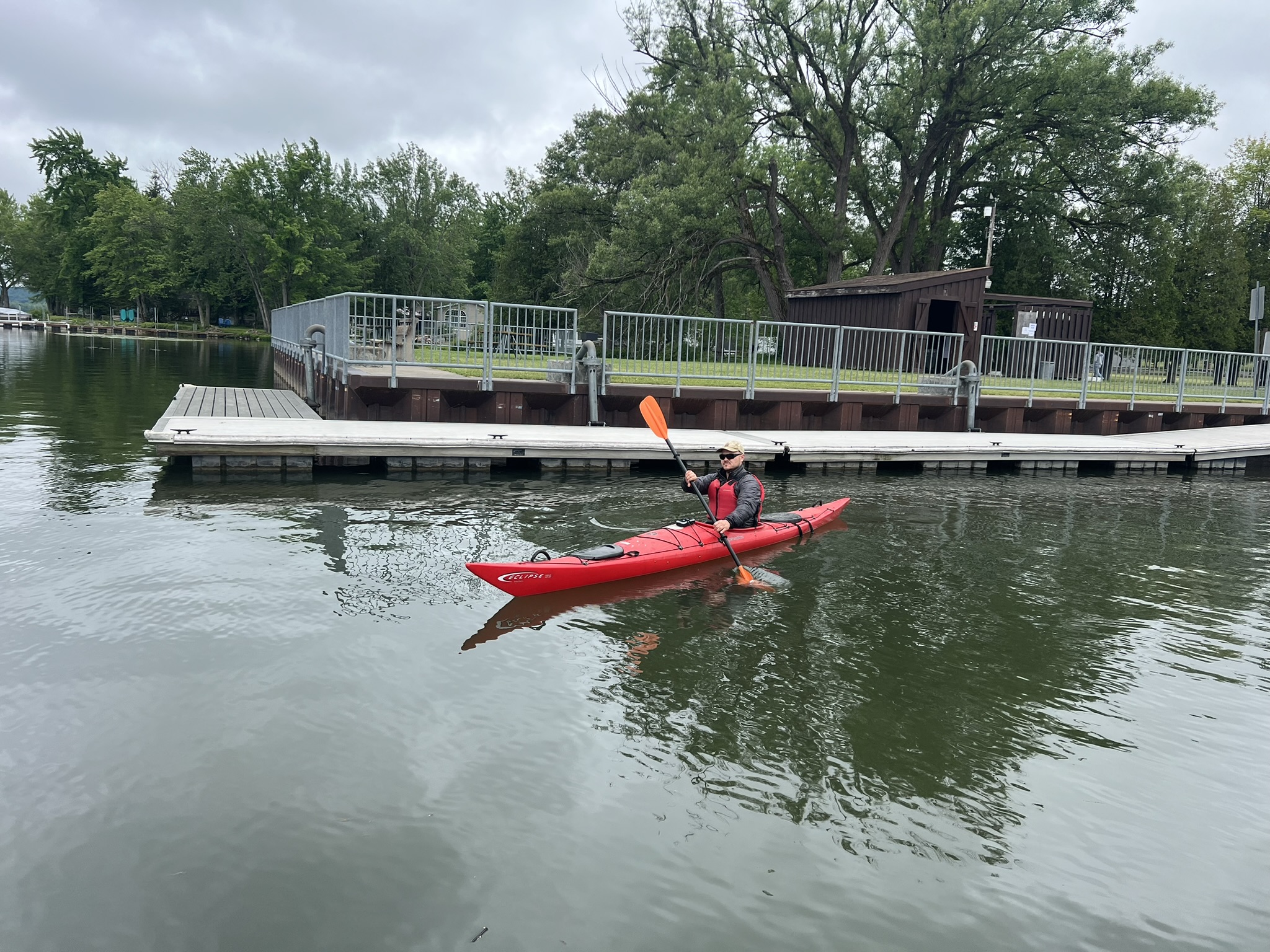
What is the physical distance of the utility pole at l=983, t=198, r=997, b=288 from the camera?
3353cm

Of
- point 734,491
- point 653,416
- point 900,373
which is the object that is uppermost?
point 900,373

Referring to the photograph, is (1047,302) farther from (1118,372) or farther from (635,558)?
(635,558)

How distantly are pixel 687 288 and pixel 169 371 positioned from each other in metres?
20.1

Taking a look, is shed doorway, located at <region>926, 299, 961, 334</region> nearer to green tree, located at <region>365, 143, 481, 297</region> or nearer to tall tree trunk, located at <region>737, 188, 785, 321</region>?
tall tree trunk, located at <region>737, 188, 785, 321</region>

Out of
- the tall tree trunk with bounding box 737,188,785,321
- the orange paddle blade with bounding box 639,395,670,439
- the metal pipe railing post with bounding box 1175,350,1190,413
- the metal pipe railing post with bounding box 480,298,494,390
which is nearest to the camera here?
the orange paddle blade with bounding box 639,395,670,439

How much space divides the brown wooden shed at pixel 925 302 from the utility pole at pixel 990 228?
28.9 inches

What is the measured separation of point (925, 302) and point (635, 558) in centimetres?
2061

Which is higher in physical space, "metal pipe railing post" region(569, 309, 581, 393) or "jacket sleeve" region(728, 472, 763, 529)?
"metal pipe railing post" region(569, 309, 581, 393)

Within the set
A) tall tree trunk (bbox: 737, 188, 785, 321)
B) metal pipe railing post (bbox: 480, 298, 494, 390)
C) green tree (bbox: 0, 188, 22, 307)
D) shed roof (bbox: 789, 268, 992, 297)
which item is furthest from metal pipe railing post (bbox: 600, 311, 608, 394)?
green tree (bbox: 0, 188, 22, 307)

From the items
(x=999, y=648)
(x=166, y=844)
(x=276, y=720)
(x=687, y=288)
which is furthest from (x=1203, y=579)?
(x=687, y=288)

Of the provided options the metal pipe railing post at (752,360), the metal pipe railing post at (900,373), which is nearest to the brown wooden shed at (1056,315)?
the metal pipe railing post at (900,373)

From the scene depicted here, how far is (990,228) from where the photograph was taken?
33781mm

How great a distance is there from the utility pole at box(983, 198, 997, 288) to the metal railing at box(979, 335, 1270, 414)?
252 inches

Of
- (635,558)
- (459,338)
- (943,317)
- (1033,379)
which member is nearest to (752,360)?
(459,338)
